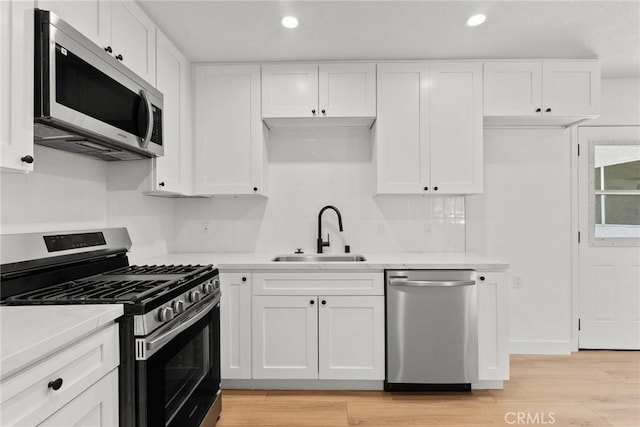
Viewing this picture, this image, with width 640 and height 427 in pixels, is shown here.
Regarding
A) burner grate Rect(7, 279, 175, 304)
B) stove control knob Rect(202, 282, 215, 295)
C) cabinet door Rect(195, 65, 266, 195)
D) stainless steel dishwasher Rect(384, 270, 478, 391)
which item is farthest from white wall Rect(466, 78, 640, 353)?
burner grate Rect(7, 279, 175, 304)

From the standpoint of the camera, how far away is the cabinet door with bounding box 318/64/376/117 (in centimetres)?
278

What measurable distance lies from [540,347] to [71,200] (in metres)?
3.67

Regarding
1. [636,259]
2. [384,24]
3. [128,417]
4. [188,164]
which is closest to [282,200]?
[188,164]

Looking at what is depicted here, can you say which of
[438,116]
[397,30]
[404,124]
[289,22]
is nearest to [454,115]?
[438,116]

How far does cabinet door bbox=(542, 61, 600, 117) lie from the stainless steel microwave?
2.79m

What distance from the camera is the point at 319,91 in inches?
110

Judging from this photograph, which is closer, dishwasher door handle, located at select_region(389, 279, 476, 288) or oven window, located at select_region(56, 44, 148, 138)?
oven window, located at select_region(56, 44, 148, 138)

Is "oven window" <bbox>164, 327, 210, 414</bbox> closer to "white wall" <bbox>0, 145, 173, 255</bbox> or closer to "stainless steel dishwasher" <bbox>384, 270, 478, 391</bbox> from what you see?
"white wall" <bbox>0, 145, 173, 255</bbox>

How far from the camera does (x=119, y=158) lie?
2.15 m

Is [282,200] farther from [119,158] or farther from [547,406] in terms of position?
[547,406]

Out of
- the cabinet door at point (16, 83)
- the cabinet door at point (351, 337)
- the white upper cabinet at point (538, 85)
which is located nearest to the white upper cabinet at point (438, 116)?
the white upper cabinet at point (538, 85)

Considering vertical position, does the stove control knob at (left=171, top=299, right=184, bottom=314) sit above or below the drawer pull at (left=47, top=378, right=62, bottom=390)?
above

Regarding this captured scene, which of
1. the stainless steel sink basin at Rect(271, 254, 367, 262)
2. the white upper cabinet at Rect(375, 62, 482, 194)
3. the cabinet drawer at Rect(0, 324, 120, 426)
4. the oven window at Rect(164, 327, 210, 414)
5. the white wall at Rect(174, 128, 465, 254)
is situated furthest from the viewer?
the white wall at Rect(174, 128, 465, 254)

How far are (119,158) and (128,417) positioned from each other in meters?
1.44
